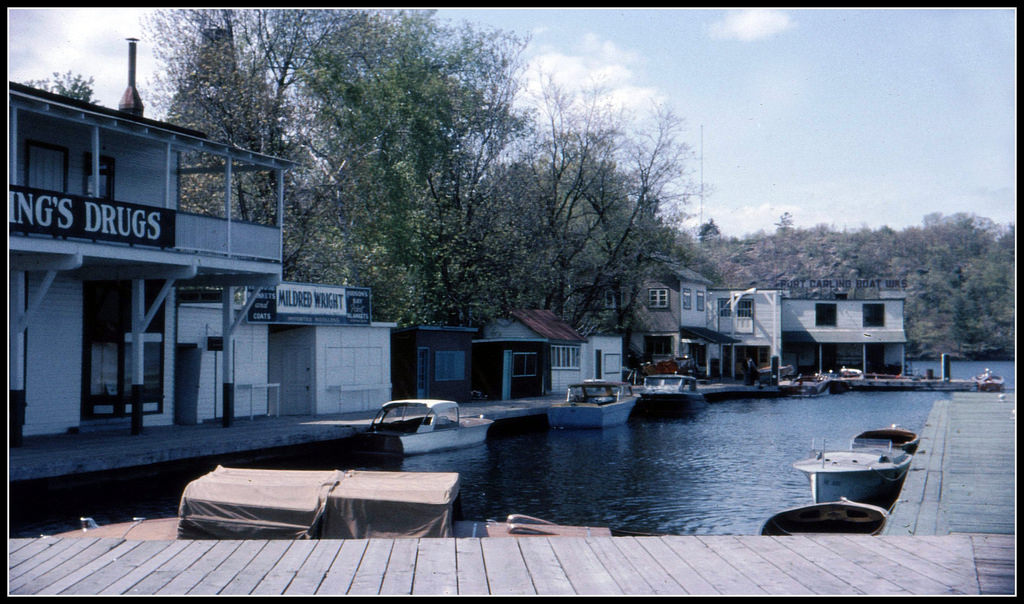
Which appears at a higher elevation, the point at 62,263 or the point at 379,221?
the point at 379,221

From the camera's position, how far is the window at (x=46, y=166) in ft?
63.1

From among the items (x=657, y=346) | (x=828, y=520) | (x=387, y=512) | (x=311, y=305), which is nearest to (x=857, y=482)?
(x=828, y=520)

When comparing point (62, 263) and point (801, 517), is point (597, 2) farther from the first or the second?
point (62, 263)

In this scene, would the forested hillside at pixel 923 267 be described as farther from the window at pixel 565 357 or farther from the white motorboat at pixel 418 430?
the white motorboat at pixel 418 430

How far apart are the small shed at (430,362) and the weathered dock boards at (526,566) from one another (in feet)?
83.0

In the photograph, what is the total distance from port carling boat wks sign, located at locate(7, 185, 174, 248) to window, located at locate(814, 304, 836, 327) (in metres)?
57.6

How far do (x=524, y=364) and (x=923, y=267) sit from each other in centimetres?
6903

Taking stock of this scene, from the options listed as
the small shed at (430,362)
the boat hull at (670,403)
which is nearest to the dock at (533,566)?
the small shed at (430,362)

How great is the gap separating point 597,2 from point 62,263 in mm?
16089

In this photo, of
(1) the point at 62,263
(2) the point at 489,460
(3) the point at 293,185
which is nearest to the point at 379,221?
(3) the point at 293,185

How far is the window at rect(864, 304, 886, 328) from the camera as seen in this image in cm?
6681

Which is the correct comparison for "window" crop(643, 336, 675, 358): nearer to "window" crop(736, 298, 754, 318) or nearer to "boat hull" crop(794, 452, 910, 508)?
"window" crop(736, 298, 754, 318)

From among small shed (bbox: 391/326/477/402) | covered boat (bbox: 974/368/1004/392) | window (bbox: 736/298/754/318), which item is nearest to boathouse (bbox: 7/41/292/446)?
small shed (bbox: 391/326/477/402)

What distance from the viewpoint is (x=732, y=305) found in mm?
65562
